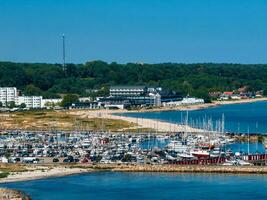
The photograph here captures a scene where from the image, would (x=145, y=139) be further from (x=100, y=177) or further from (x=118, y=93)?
(x=118, y=93)

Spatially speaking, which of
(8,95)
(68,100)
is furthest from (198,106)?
(8,95)

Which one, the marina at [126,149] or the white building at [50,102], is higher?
the white building at [50,102]

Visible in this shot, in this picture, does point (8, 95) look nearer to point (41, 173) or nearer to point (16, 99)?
point (16, 99)

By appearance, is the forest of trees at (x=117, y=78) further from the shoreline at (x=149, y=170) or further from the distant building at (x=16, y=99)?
the shoreline at (x=149, y=170)

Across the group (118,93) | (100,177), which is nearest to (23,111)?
(118,93)

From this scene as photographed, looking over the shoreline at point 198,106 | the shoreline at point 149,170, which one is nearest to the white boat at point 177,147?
the shoreline at point 149,170
